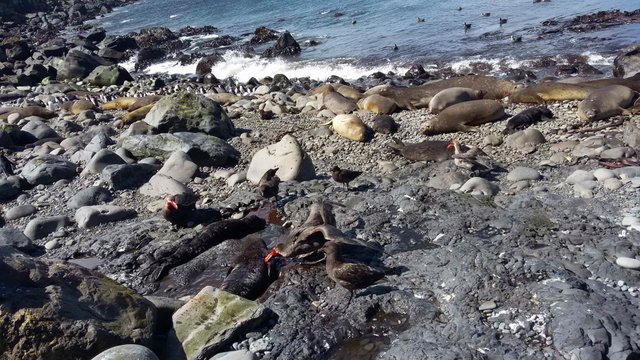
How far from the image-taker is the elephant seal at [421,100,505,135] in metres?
10.1

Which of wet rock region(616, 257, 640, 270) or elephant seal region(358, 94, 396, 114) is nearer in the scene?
wet rock region(616, 257, 640, 270)

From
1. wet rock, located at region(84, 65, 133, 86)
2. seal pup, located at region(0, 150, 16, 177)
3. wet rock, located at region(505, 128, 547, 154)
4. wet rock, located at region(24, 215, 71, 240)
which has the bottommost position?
wet rock, located at region(84, 65, 133, 86)

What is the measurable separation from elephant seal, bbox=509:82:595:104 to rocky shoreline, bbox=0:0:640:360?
2.4 inches

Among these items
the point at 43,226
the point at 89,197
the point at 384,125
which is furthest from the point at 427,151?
the point at 43,226

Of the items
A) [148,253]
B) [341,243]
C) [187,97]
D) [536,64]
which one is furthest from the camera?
[536,64]

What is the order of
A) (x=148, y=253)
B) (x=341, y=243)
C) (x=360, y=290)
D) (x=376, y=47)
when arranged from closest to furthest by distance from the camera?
(x=360, y=290) → (x=341, y=243) → (x=148, y=253) → (x=376, y=47)

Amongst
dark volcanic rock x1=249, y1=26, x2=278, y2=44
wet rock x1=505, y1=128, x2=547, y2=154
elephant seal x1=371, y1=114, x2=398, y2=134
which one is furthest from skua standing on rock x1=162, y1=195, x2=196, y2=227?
dark volcanic rock x1=249, y1=26, x2=278, y2=44

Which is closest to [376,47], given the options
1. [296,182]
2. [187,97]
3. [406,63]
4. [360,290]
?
[406,63]

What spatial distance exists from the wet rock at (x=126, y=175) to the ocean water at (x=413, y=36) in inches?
425

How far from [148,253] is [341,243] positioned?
7.87 feet

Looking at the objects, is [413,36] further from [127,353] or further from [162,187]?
[127,353]

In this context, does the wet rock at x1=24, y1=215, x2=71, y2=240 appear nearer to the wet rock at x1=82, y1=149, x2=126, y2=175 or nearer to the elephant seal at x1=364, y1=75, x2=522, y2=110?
the wet rock at x1=82, y1=149, x2=126, y2=175

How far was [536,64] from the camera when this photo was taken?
15672 mm

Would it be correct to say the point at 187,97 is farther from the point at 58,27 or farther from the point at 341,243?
the point at 58,27
